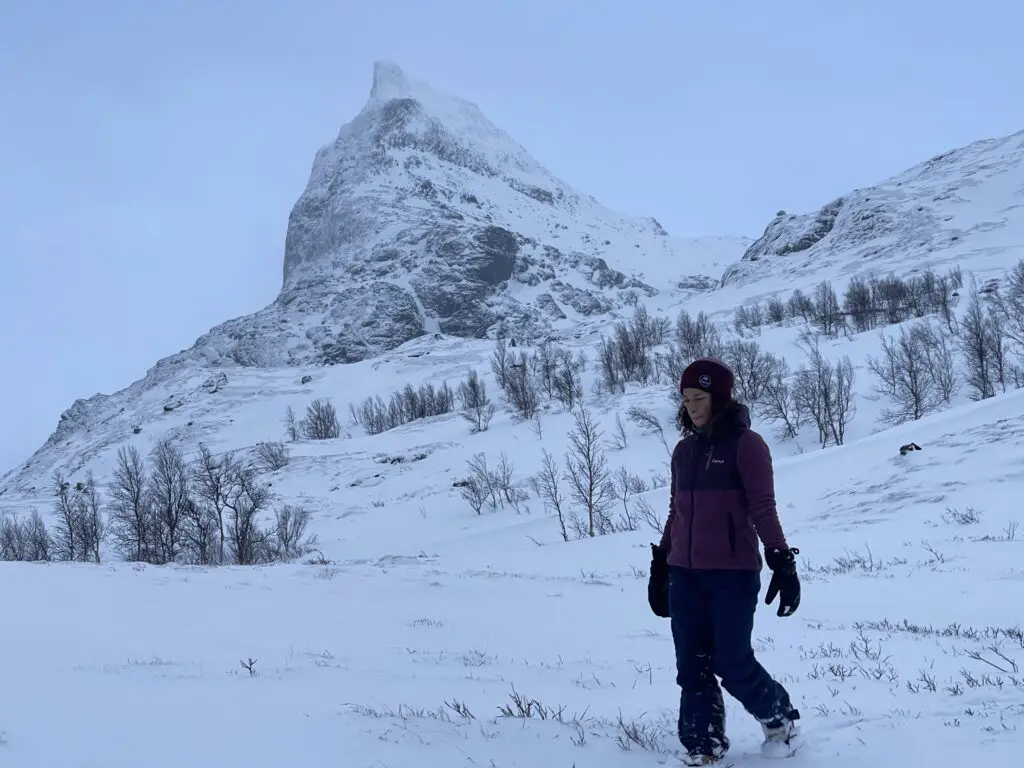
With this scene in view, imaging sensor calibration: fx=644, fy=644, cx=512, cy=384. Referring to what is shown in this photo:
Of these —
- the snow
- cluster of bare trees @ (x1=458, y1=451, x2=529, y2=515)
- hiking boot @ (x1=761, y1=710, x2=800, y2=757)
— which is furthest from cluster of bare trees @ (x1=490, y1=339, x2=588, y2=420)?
hiking boot @ (x1=761, y1=710, x2=800, y2=757)

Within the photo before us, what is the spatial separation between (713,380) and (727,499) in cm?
65

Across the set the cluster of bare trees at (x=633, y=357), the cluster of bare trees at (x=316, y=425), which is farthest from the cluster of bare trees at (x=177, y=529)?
the cluster of bare trees at (x=316, y=425)

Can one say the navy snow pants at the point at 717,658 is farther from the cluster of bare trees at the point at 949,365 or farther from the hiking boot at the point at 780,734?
the cluster of bare trees at the point at 949,365

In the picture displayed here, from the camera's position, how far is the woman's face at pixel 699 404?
3.59 metres

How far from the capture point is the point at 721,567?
3424mm

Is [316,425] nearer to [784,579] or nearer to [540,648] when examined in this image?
[540,648]

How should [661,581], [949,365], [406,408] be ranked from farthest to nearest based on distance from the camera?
[406,408] < [949,365] < [661,581]

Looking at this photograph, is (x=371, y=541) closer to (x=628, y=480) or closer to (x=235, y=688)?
(x=628, y=480)

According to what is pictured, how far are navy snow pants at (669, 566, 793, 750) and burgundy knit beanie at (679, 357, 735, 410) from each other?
3.07 feet

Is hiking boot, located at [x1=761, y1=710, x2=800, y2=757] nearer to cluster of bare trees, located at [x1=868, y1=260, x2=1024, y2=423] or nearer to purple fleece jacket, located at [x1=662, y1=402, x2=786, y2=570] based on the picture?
purple fleece jacket, located at [x1=662, y1=402, x2=786, y2=570]

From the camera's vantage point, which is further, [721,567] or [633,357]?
[633,357]

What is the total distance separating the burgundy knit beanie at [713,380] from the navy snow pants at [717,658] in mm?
936

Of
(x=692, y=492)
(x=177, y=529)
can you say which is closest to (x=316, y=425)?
(x=177, y=529)

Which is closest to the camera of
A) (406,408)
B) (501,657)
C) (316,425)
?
(501,657)
